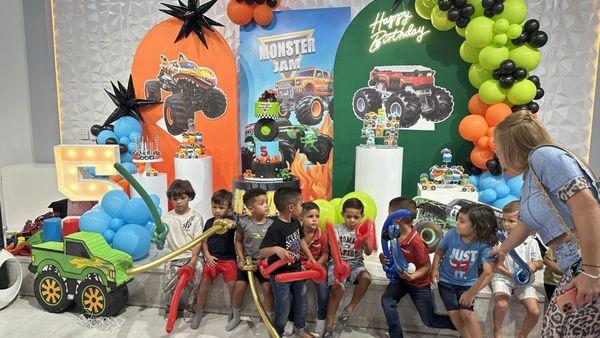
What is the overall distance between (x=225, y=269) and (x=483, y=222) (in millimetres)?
1942

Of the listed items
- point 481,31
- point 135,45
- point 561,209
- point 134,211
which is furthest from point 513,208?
point 135,45

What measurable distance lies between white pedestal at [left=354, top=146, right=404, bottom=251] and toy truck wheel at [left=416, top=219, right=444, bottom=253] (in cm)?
59

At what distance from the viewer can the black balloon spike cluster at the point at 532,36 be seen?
441cm

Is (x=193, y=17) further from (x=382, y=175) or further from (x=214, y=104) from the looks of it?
(x=382, y=175)

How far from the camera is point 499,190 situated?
15.4 ft

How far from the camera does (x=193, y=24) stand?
5945 mm

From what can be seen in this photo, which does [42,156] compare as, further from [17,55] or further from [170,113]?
[170,113]

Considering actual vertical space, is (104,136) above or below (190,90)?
below

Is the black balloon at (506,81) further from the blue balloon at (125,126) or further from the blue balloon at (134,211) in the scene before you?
the blue balloon at (125,126)

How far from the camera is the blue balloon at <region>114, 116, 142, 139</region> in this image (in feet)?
19.4

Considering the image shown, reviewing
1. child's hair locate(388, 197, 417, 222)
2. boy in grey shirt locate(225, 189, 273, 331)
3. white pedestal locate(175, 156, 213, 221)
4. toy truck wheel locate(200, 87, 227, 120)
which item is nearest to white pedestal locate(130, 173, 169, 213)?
white pedestal locate(175, 156, 213, 221)

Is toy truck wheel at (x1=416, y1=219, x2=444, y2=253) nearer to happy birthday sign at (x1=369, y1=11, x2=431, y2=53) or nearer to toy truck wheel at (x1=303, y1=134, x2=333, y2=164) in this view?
toy truck wheel at (x1=303, y1=134, x2=333, y2=164)

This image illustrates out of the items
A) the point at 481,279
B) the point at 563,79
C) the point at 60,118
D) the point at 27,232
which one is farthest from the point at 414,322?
the point at 60,118

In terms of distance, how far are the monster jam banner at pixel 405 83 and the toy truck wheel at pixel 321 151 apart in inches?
7.5
